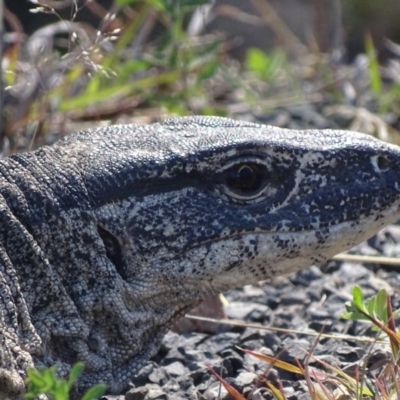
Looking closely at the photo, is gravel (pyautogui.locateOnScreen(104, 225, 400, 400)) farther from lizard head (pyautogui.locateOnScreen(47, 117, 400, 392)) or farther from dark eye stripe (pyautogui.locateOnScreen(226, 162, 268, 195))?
dark eye stripe (pyautogui.locateOnScreen(226, 162, 268, 195))

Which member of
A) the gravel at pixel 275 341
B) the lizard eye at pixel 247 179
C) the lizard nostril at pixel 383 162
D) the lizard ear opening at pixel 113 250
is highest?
the lizard nostril at pixel 383 162

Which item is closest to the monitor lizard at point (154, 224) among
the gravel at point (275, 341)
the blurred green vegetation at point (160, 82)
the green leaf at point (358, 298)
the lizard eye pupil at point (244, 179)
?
the lizard eye pupil at point (244, 179)

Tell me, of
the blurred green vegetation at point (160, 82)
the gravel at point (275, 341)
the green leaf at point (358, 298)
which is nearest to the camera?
the green leaf at point (358, 298)

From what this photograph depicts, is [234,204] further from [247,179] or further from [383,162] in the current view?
[383,162]

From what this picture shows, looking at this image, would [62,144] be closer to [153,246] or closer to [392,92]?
[153,246]

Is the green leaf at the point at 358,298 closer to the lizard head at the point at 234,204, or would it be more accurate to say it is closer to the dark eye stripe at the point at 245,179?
the lizard head at the point at 234,204

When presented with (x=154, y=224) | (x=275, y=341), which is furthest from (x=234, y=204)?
(x=275, y=341)

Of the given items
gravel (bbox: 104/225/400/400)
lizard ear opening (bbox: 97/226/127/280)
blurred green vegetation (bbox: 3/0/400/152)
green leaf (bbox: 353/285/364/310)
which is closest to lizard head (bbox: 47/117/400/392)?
lizard ear opening (bbox: 97/226/127/280)

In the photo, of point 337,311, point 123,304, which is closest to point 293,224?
point 123,304
